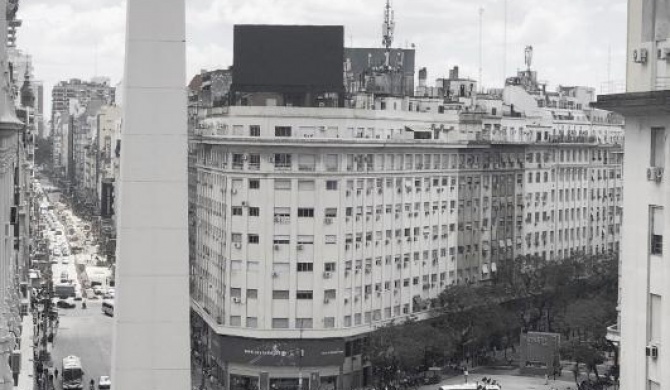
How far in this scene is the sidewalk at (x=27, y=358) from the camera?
46050mm

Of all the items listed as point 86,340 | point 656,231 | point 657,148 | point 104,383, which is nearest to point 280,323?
point 104,383

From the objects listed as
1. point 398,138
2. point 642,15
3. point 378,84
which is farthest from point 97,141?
point 642,15

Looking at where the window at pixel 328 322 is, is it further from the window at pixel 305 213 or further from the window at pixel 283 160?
the window at pixel 283 160

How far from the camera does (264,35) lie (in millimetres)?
71500

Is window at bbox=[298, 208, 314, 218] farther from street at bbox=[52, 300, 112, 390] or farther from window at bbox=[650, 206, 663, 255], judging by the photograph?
window at bbox=[650, 206, 663, 255]

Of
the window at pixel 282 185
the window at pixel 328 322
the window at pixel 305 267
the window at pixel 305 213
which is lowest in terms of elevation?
the window at pixel 328 322

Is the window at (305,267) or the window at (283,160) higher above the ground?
the window at (283,160)

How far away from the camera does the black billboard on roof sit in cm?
7138

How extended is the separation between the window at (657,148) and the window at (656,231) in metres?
0.85

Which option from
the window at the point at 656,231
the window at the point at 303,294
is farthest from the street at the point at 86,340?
the window at the point at 656,231

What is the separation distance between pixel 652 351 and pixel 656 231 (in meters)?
2.25

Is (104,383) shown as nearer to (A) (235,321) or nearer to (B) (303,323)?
(A) (235,321)

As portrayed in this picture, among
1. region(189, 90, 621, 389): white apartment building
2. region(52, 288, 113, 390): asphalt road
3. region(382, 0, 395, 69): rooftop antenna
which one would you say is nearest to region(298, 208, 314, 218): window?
region(189, 90, 621, 389): white apartment building

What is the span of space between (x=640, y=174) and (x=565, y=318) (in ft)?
174
